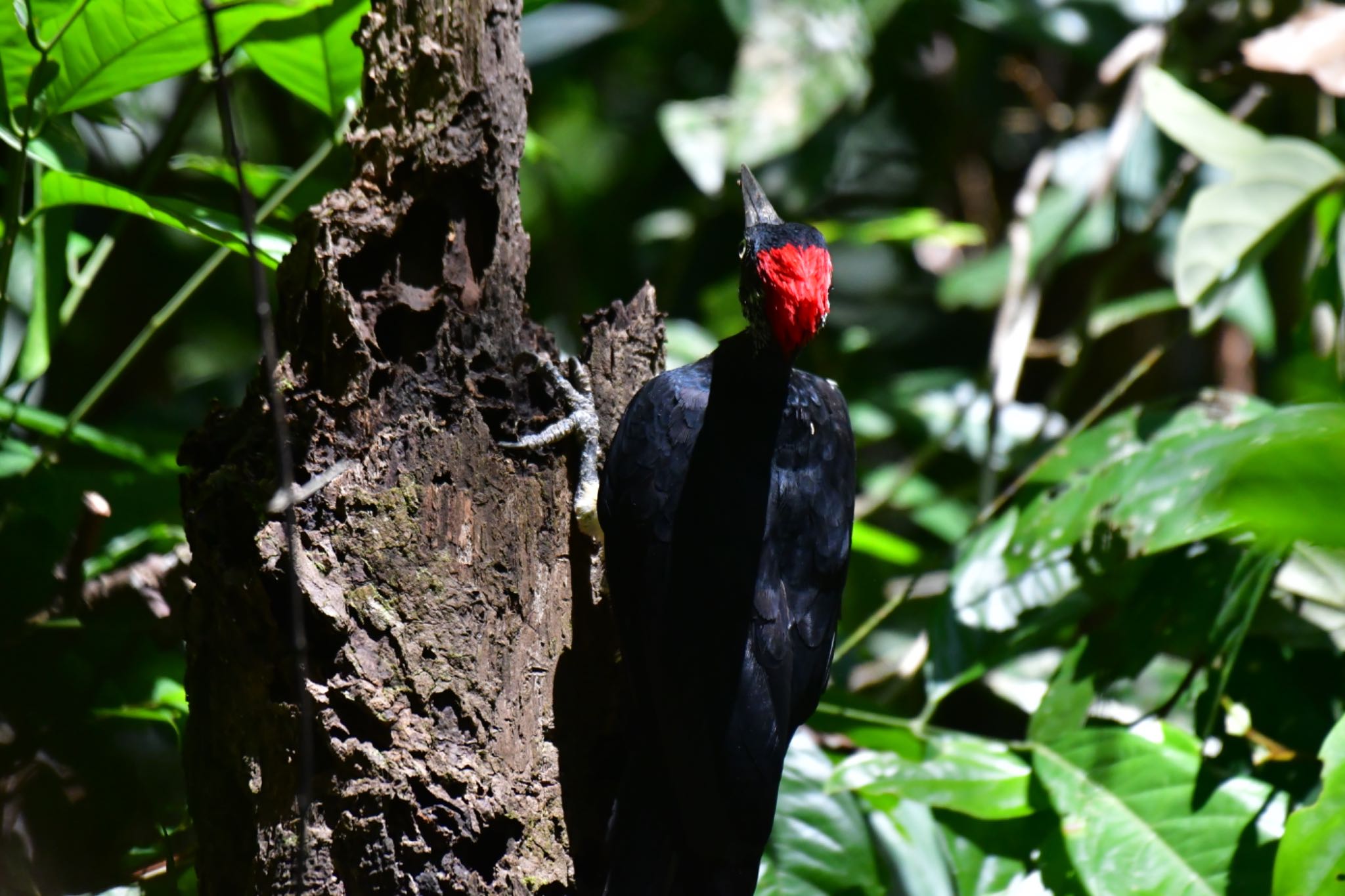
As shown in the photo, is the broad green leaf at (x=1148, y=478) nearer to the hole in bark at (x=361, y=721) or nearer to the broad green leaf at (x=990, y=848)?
the broad green leaf at (x=990, y=848)

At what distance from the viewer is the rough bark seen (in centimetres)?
150

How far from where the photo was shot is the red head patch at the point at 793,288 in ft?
5.91

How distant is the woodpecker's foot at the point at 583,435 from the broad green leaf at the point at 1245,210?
151 cm

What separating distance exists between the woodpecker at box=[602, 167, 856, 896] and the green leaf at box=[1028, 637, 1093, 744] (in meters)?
0.55

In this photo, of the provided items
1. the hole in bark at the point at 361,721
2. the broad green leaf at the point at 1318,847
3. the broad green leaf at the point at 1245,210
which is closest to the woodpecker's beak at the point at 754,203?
the broad green leaf at the point at 1245,210

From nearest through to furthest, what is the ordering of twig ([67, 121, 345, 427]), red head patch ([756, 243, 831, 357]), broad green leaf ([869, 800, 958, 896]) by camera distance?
1. red head patch ([756, 243, 831, 357])
2. twig ([67, 121, 345, 427])
3. broad green leaf ([869, 800, 958, 896])

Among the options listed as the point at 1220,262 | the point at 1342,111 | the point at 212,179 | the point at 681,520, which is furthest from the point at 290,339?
the point at 1342,111

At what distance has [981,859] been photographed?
2.19 m

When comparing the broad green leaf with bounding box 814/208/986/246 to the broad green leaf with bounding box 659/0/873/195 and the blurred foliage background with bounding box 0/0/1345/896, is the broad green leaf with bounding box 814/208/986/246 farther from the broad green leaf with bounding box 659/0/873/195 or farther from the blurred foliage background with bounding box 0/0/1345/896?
the broad green leaf with bounding box 659/0/873/195

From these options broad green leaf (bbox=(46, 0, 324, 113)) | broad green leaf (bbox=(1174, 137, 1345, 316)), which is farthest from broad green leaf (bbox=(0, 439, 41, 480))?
broad green leaf (bbox=(1174, 137, 1345, 316))

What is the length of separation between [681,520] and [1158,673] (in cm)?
162

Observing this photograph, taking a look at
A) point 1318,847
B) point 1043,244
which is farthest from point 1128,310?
point 1318,847

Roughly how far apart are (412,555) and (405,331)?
1.13ft

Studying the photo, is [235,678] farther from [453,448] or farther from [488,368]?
[488,368]
